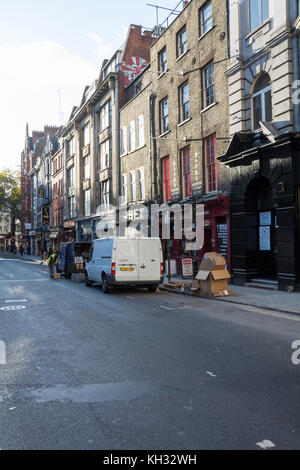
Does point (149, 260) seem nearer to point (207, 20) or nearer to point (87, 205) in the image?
point (207, 20)

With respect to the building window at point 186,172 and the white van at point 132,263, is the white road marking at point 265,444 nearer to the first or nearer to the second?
the white van at point 132,263

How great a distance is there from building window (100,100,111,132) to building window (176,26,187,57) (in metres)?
12.6

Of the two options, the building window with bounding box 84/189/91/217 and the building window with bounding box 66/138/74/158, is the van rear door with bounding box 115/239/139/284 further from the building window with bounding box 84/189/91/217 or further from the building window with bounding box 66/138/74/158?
the building window with bounding box 66/138/74/158

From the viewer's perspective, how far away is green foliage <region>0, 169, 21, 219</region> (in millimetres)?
88188

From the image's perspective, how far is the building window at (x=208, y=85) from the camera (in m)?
19.6

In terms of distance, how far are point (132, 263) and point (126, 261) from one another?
24cm

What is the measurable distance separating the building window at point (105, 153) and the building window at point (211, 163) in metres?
15.3

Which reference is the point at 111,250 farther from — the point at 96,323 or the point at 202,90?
the point at 202,90

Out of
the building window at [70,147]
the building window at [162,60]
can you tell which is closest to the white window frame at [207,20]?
the building window at [162,60]

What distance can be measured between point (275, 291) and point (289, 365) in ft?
29.5

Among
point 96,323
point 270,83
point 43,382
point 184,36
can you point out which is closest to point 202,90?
point 184,36

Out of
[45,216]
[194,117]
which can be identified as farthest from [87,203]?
[194,117]
